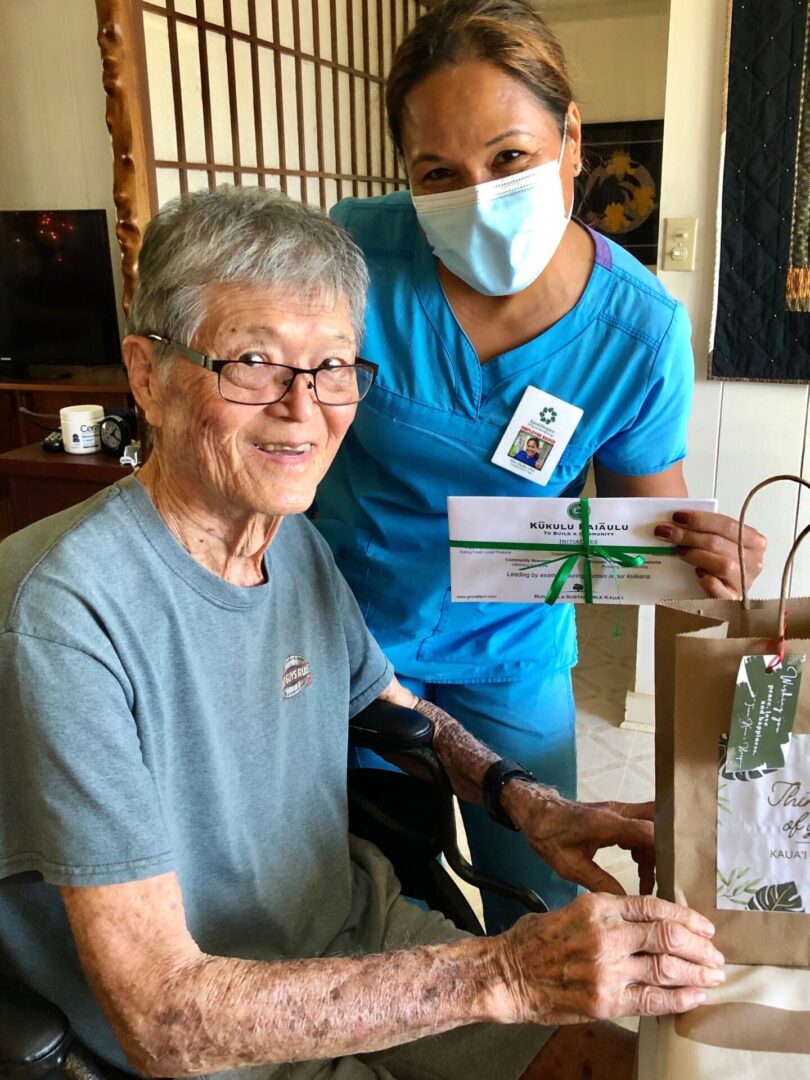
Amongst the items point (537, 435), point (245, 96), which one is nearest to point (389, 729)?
point (537, 435)

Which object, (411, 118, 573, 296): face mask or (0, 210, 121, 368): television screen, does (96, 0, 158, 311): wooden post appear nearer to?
(0, 210, 121, 368): television screen

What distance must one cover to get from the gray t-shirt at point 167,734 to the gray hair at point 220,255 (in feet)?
0.60

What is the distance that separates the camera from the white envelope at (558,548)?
1091 mm

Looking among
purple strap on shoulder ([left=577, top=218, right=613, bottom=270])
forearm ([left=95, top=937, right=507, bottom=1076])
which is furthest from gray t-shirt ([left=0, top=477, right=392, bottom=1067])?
purple strap on shoulder ([left=577, top=218, right=613, bottom=270])

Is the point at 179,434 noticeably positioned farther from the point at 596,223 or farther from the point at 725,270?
the point at 596,223

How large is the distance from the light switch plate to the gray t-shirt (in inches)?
60.8

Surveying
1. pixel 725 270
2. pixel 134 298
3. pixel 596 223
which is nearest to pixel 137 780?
pixel 134 298

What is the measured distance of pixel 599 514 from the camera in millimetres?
1091

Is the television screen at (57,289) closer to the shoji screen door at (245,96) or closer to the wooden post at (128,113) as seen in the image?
the shoji screen door at (245,96)

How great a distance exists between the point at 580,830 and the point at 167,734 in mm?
481

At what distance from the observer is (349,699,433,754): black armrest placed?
1156 mm

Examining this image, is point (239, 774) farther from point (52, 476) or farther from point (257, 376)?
point (52, 476)

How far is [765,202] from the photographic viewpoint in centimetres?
214

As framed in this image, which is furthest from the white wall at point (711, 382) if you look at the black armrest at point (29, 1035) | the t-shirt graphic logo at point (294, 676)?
the black armrest at point (29, 1035)
